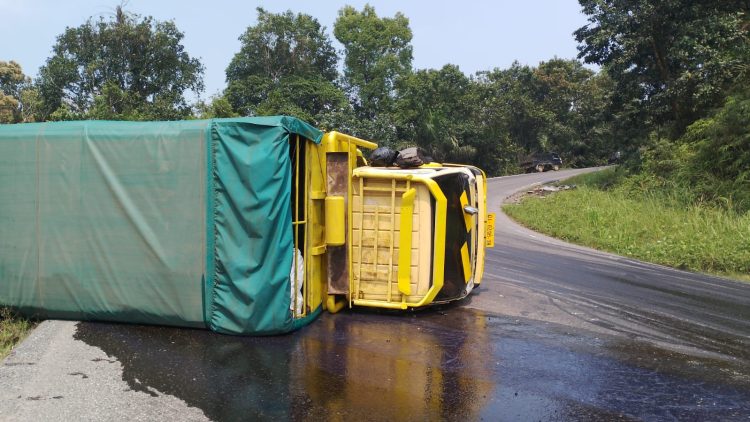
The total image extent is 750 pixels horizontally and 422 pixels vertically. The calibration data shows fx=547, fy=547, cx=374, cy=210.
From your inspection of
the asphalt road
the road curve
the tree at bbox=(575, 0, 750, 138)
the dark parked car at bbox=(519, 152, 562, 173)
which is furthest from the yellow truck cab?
the dark parked car at bbox=(519, 152, 562, 173)

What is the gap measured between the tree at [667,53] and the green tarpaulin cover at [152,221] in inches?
719

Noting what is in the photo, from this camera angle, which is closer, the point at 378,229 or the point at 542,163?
the point at 378,229

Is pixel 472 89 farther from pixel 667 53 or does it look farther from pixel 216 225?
pixel 216 225

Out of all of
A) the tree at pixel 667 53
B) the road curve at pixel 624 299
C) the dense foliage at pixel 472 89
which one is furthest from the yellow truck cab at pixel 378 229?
the tree at pixel 667 53

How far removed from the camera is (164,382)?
422 cm

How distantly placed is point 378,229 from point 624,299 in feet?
12.2

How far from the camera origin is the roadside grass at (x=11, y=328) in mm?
5379

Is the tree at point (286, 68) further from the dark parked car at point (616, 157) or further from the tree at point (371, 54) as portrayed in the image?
the dark parked car at point (616, 157)

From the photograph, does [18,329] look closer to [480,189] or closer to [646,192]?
[480,189]

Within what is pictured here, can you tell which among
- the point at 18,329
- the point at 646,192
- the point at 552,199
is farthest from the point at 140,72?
the point at 18,329

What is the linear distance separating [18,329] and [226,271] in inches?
91.9

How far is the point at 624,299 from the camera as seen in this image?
7344mm

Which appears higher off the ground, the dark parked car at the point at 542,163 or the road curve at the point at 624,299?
the dark parked car at the point at 542,163

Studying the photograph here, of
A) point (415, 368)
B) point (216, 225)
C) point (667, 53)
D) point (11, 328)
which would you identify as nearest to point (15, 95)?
point (667, 53)
